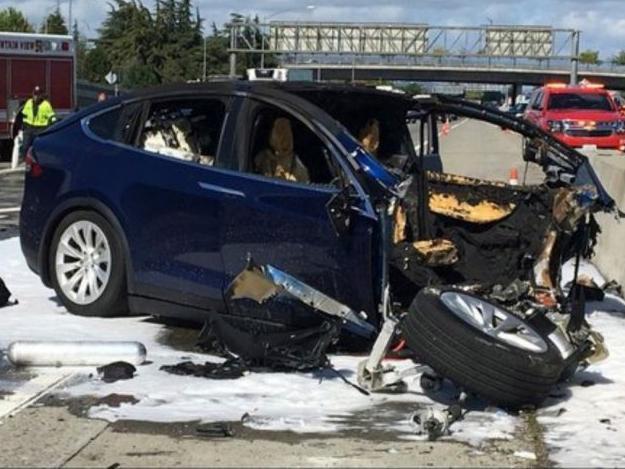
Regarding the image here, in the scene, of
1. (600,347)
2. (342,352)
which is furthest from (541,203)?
(342,352)

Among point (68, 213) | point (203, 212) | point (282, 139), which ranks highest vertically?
point (282, 139)

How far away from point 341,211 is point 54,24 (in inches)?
3835

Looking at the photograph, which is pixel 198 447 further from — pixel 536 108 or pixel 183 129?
pixel 536 108

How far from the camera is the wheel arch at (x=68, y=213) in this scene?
7426 millimetres

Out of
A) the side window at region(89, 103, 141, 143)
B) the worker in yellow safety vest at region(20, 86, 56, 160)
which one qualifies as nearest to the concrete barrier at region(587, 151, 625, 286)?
the side window at region(89, 103, 141, 143)

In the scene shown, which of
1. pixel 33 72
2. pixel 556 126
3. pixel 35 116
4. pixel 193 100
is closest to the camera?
pixel 193 100

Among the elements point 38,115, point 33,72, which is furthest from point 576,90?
point 33,72

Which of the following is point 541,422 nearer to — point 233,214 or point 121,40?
point 233,214

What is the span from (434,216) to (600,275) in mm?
4054

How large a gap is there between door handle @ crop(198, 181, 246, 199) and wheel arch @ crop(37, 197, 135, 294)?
2.53 ft

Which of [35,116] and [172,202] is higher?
[35,116]

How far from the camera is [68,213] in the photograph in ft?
25.6

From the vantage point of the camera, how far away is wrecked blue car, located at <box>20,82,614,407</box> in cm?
607

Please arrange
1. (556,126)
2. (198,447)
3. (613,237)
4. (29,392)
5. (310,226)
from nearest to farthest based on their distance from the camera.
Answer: (198,447) < (29,392) < (310,226) < (613,237) < (556,126)
